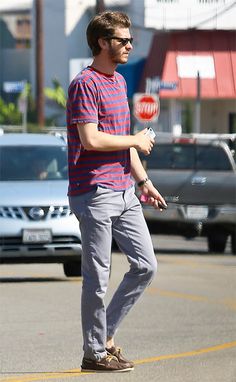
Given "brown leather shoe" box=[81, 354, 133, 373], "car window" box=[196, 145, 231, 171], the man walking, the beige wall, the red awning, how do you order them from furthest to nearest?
1. the beige wall
2. the red awning
3. "car window" box=[196, 145, 231, 171]
4. "brown leather shoe" box=[81, 354, 133, 373]
5. the man walking

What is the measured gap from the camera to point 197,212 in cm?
2106

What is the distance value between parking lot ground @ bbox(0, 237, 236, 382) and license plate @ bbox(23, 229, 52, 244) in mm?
458

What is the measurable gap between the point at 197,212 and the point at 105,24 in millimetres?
13129

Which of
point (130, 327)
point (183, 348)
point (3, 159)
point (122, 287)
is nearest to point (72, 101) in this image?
point (122, 287)

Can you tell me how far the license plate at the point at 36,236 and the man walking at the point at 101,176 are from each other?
7467mm

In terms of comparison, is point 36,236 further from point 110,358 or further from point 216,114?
point 216,114

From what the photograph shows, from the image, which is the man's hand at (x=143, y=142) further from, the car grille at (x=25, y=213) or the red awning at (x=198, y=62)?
the red awning at (x=198, y=62)

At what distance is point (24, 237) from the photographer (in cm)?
Result: 1565

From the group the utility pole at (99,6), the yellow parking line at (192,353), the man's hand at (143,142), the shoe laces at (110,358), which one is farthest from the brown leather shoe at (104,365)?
the utility pole at (99,6)

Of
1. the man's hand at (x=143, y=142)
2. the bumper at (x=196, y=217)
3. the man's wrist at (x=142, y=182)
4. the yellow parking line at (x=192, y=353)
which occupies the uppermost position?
the man's hand at (x=143, y=142)

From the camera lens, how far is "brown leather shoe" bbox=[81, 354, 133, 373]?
816cm

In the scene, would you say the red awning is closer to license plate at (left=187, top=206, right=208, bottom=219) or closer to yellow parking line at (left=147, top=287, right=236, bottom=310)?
license plate at (left=187, top=206, right=208, bottom=219)

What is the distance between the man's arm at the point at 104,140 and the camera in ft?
25.9

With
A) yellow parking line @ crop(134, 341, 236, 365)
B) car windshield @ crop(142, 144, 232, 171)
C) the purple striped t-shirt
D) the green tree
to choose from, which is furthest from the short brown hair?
the green tree
